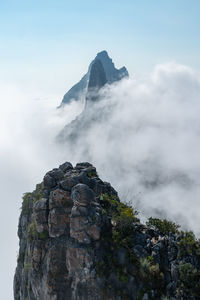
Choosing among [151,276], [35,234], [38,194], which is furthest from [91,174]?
[151,276]

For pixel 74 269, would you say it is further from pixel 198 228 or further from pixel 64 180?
pixel 198 228

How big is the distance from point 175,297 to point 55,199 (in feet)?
53.2

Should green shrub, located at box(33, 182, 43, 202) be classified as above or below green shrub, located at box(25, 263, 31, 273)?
above

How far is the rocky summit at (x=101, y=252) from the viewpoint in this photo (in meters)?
22.9

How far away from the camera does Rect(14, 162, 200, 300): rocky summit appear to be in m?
22.9

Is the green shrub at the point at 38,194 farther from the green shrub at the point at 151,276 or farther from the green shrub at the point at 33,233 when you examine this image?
the green shrub at the point at 151,276

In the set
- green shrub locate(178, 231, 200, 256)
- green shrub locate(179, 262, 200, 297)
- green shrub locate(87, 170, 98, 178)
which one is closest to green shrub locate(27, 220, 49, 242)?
green shrub locate(87, 170, 98, 178)

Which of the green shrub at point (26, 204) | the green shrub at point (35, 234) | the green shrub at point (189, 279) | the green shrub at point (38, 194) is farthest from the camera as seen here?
the green shrub at point (26, 204)

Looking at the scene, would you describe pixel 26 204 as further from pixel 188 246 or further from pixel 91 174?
Answer: pixel 188 246

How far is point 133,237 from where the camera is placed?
26688 millimetres

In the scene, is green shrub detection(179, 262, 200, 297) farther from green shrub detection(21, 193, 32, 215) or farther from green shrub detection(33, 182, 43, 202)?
green shrub detection(21, 193, 32, 215)

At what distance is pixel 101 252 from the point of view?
2488cm

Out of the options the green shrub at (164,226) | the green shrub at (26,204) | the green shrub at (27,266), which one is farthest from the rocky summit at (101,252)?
the green shrub at (26,204)

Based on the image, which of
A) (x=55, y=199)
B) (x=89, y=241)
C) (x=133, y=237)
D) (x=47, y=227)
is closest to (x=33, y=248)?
(x=47, y=227)
